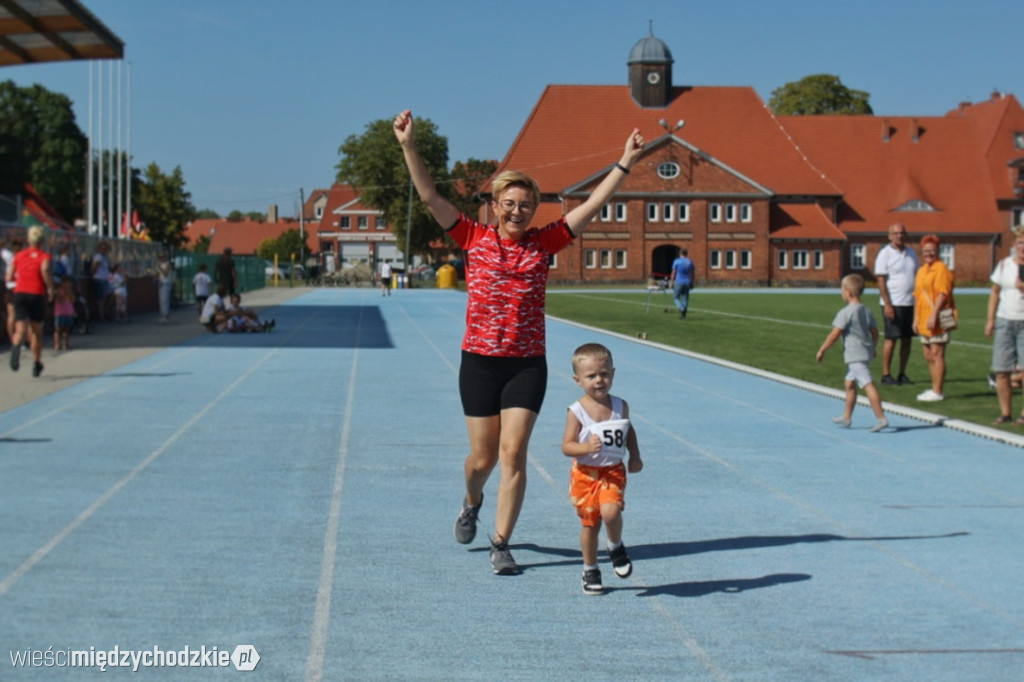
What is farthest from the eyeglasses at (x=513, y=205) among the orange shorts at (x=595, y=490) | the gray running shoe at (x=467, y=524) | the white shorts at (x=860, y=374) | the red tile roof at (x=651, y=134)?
the red tile roof at (x=651, y=134)

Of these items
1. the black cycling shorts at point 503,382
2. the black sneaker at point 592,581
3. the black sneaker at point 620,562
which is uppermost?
the black cycling shorts at point 503,382

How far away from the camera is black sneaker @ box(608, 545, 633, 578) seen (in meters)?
6.19

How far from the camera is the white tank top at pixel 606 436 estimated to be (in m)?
6.08

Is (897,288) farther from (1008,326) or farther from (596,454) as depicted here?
(596,454)

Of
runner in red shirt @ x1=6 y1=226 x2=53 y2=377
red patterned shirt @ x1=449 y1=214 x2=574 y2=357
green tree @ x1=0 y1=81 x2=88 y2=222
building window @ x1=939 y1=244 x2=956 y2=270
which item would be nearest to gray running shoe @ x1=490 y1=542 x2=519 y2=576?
red patterned shirt @ x1=449 y1=214 x2=574 y2=357

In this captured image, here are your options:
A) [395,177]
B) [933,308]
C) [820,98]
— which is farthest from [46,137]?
[933,308]

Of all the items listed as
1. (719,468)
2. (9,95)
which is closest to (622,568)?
(719,468)

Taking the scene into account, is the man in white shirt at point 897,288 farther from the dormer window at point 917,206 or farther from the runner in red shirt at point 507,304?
the dormer window at point 917,206

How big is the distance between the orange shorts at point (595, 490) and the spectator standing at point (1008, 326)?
23.2 feet

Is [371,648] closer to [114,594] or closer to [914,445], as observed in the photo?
[114,594]

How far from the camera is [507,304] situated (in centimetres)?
627

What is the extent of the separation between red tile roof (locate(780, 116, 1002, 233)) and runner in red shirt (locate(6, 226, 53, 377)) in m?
78.2

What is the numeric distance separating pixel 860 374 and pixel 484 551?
Answer: 599 cm

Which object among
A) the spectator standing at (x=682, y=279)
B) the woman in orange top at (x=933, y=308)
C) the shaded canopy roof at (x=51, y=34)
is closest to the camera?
the woman in orange top at (x=933, y=308)
